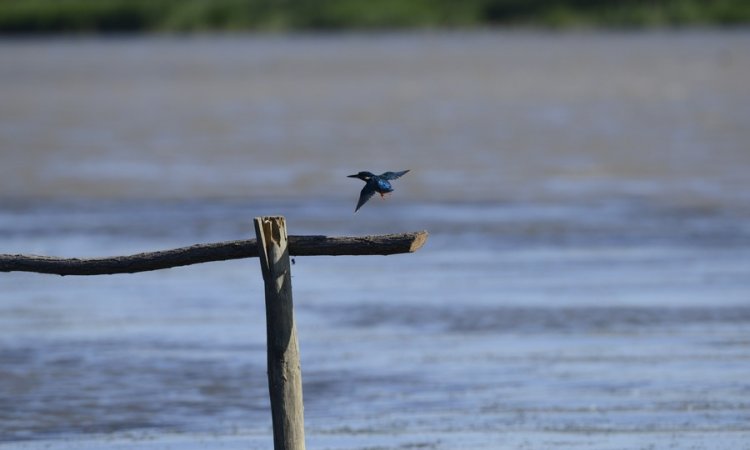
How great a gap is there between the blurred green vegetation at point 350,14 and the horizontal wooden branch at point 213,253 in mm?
81206

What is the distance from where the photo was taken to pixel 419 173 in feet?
85.1

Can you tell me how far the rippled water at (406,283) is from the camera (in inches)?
434

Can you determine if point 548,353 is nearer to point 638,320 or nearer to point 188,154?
point 638,320

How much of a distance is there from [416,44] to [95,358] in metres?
74.2

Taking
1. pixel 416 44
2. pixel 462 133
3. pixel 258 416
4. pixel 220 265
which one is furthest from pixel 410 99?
pixel 416 44

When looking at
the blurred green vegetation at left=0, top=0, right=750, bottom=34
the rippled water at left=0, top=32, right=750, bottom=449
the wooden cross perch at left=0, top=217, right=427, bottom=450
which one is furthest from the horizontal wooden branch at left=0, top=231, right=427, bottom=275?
the blurred green vegetation at left=0, top=0, right=750, bottom=34

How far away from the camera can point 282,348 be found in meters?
8.38

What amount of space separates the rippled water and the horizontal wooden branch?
6.42 feet

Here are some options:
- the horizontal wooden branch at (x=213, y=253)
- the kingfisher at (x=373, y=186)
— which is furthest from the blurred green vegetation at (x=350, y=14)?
the horizontal wooden branch at (x=213, y=253)

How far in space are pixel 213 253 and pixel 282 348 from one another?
558mm

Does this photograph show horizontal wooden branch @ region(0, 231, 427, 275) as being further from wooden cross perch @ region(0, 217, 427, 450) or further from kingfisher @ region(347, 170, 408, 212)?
kingfisher @ region(347, 170, 408, 212)

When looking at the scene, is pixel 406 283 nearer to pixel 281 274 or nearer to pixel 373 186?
pixel 373 186

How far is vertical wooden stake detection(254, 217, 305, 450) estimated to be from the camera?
8320mm

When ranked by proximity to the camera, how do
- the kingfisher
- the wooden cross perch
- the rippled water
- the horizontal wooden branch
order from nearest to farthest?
the horizontal wooden branch, the wooden cross perch, the kingfisher, the rippled water
